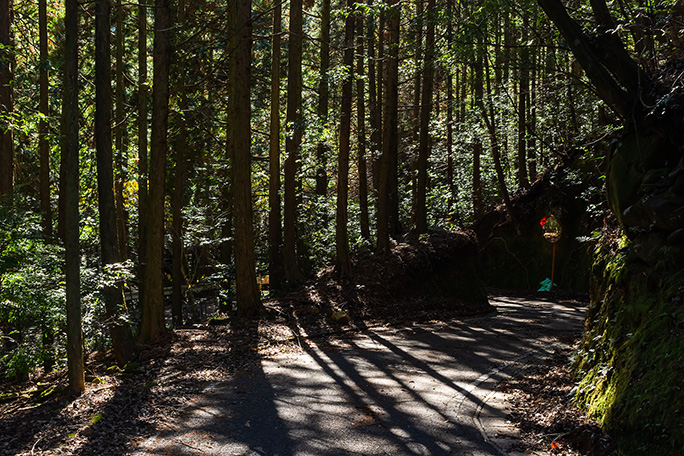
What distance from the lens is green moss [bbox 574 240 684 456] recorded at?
4.88 m

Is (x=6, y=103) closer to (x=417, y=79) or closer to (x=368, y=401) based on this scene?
(x=368, y=401)

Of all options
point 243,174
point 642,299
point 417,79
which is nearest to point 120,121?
point 243,174

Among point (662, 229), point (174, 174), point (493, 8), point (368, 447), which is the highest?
point (493, 8)

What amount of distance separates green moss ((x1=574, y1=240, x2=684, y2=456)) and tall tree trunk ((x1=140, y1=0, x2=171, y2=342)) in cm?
830

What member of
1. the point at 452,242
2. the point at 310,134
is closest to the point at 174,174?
the point at 310,134

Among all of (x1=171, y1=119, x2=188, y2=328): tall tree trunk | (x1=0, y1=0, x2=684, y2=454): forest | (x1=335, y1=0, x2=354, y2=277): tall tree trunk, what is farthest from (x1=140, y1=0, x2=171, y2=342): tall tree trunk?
(x1=335, y1=0, x2=354, y2=277): tall tree trunk

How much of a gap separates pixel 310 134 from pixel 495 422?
948 cm

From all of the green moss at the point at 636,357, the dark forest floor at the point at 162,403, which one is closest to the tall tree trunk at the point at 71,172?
the dark forest floor at the point at 162,403

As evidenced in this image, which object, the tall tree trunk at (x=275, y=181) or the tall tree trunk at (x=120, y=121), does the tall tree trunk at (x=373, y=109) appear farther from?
the tall tree trunk at (x=120, y=121)

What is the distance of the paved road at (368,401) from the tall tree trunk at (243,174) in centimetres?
231

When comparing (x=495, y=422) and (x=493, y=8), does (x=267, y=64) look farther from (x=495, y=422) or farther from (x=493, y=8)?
(x=495, y=422)

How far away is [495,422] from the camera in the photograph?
678 cm

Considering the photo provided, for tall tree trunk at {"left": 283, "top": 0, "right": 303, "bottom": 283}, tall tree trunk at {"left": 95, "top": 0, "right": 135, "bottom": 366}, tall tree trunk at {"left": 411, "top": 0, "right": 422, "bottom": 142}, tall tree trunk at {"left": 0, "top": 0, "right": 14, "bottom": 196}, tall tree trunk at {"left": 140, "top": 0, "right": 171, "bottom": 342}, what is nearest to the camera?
tall tree trunk at {"left": 95, "top": 0, "right": 135, "bottom": 366}

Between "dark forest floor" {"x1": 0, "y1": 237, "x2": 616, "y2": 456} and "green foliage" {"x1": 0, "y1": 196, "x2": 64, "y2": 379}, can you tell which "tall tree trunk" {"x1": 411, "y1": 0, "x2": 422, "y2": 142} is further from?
"green foliage" {"x1": 0, "y1": 196, "x2": 64, "y2": 379}
